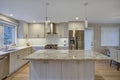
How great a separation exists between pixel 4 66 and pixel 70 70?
90.8 inches

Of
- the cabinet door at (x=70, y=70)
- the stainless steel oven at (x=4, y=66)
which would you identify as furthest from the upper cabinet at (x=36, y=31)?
the cabinet door at (x=70, y=70)

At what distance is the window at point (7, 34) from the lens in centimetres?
549

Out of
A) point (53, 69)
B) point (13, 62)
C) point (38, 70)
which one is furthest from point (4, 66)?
point (53, 69)

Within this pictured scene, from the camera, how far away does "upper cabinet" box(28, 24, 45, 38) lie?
7.80 meters

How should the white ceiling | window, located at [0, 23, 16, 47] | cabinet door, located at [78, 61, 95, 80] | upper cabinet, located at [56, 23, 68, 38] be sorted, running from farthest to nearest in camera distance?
upper cabinet, located at [56, 23, 68, 38], window, located at [0, 23, 16, 47], the white ceiling, cabinet door, located at [78, 61, 95, 80]

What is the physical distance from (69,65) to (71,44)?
13.0 ft

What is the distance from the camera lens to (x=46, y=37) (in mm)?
8039

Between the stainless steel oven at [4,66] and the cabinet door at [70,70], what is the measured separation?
2039 mm

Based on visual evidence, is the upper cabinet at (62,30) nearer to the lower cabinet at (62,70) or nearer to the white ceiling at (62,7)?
the white ceiling at (62,7)

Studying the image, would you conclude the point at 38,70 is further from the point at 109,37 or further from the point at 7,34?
the point at 109,37

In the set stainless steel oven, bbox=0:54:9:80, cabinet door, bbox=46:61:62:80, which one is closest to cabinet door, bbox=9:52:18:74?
stainless steel oven, bbox=0:54:9:80

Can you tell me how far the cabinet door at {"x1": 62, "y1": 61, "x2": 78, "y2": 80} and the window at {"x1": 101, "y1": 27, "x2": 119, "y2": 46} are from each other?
223 inches

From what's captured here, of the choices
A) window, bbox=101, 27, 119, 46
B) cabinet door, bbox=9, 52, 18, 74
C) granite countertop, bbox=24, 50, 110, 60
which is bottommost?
cabinet door, bbox=9, 52, 18, 74

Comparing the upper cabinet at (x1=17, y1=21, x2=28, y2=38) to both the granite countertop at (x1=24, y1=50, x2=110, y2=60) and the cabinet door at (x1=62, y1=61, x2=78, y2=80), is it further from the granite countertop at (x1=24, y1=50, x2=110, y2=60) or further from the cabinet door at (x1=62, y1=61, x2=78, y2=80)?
the cabinet door at (x1=62, y1=61, x2=78, y2=80)
